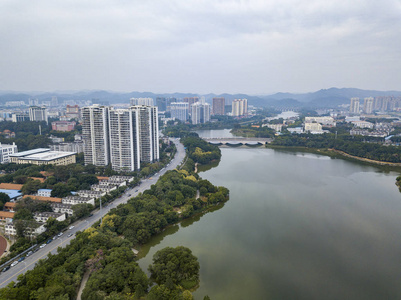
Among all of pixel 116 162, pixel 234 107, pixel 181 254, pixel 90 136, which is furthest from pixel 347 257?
pixel 234 107

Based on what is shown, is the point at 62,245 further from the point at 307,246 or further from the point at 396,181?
the point at 396,181

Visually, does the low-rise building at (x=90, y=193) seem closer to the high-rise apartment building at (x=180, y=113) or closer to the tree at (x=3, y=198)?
the tree at (x=3, y=198)

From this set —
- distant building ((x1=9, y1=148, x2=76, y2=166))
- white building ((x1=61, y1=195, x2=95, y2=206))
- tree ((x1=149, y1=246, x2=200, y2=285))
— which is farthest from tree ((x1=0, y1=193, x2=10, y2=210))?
tree ((x1=149, y1=246, x2=200, y2=285))

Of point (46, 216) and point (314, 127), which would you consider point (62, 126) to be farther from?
point (314, 127)

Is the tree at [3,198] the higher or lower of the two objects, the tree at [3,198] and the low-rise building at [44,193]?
the higher

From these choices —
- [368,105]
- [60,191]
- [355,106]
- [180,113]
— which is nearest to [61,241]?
[60,191]

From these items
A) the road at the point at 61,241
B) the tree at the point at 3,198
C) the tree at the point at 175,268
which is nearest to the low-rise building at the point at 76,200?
the road at the point at 61,241
